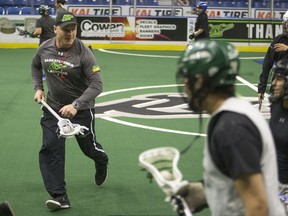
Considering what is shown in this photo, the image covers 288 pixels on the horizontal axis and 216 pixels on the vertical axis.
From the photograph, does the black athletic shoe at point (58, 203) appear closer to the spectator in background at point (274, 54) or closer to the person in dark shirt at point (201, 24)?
the spectator in background at point (274, 54)

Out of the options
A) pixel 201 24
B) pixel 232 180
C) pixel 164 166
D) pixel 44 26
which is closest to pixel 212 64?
pixel 232 180

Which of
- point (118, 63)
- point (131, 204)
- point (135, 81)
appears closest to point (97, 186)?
point (131, 204)

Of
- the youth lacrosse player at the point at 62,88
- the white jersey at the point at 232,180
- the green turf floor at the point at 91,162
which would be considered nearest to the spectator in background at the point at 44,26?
the green turf floor at the point at 91,162

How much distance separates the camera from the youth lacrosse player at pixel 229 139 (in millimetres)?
3098

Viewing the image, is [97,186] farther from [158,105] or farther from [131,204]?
[158,105]

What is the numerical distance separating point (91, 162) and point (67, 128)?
2.13 meters

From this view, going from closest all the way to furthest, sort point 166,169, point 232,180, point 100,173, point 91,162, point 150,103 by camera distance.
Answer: point 232,180
point 166,169
point 100,173
point 91,162
point 150,103

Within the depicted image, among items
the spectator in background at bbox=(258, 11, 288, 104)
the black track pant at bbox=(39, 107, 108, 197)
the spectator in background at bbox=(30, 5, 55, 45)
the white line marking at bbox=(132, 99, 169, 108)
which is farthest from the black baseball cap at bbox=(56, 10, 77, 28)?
the spectator in background at bbox=(30, 5, 55, 45)

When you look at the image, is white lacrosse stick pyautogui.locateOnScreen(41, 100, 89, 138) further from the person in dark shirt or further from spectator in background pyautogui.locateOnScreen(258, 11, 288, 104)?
the person in dark shirt

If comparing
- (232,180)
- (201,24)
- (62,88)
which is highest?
(232,180)

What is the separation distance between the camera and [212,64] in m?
3.25

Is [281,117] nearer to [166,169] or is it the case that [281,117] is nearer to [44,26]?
[166,169]

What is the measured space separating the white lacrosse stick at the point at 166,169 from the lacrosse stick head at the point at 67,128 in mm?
3054

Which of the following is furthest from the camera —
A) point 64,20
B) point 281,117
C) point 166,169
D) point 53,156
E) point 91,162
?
point 91,162
